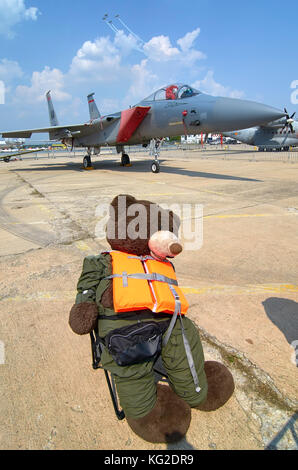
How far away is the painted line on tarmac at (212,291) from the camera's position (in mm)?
2639

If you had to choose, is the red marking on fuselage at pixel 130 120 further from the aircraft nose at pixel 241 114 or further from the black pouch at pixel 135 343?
the black pouch at pixel 135 343

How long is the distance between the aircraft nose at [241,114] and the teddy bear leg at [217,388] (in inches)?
303

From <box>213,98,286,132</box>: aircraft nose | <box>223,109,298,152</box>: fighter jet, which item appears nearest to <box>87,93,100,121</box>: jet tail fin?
<box>213,98,286,132</box>: aircraft nose

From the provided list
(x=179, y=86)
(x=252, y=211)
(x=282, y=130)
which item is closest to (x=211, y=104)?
(x=179, y=86)

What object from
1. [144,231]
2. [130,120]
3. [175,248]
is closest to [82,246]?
[144,231]

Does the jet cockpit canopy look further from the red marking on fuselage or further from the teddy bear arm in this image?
the teddy bear arm

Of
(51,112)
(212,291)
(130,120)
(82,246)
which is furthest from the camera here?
(51,112)

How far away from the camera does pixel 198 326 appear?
2.20 metres

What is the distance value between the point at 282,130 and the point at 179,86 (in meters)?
18.7

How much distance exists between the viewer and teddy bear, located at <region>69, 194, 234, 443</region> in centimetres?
139

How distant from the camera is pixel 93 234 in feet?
14.3

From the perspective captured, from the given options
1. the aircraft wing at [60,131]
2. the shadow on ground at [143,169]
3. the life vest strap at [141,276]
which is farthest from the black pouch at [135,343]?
the aircraft wing at [60,131]

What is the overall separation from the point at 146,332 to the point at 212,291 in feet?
4.82

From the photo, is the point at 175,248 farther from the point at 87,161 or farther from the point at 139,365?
the point at 87,161
